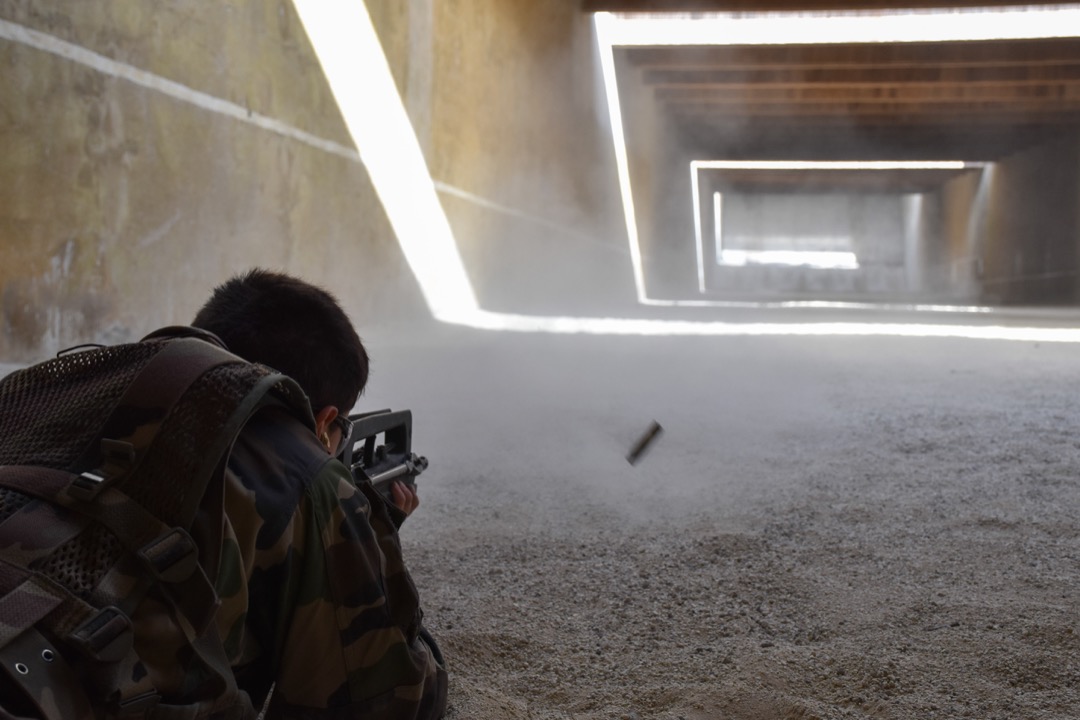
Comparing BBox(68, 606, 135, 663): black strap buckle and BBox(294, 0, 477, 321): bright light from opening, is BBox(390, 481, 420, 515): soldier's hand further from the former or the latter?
BBox(294, 0, 477, 321): bright light from opening

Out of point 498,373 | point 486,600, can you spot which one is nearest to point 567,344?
point 498,373

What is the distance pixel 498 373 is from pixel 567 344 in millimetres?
1343

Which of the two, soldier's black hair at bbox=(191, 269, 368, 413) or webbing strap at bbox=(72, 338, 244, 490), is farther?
soldier's black hair at bbox=(191, 269, 368, 413)

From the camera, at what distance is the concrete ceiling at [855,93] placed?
1216 centimetres

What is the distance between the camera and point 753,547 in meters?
2.38

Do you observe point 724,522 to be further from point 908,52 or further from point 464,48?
point 908,52

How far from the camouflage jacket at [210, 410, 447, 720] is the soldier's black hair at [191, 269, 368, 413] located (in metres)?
0.15

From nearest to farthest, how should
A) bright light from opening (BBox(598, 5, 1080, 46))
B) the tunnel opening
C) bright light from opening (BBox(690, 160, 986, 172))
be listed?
1. bright light from opening (BBox(598, 5, 1080, 46))
2. the tunnel opening
3. bright light from opening (BBox(690, 160, 986, 172))

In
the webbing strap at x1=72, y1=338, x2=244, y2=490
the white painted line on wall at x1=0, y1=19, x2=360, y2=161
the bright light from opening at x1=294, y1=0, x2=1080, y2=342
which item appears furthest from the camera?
the bright light from opening at x1=294, y1=0, x2=1080, y2=342

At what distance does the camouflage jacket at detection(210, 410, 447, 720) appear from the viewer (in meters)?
1.07

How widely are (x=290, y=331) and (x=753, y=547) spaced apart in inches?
56.5

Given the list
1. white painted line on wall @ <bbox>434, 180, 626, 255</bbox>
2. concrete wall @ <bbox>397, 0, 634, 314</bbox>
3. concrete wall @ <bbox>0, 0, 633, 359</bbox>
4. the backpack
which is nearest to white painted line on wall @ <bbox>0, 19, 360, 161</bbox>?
concrete wall @ <bbox>0, 0, 633, 359</bbox>

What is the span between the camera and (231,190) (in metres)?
4.77

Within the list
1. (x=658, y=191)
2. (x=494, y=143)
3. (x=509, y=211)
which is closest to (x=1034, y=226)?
(x=658, y=191)
